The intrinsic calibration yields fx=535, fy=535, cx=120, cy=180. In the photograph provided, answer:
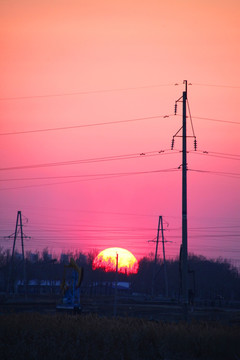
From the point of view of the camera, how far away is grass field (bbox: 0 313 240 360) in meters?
20.6

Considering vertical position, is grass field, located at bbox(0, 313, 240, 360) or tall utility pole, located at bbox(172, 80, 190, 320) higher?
tall utility pole, located at bbox(172, 80, 190, 320)

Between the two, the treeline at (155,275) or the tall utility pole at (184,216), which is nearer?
the tall utility pole at (184,216)

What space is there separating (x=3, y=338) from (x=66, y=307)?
20707 millimetres

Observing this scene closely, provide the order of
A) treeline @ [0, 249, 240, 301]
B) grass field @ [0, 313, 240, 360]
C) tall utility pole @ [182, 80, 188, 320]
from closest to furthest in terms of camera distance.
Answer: grass field @ [0, 313, 240, 360] < tall utility pole @ [182, 80, 188, 320] < treeline @ [0, 249, 240, 301]

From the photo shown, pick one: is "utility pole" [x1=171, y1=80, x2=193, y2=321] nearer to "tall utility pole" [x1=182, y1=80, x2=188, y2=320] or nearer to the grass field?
"tall utility pole" [x1=182, y1=80, x2=188, y2=320]

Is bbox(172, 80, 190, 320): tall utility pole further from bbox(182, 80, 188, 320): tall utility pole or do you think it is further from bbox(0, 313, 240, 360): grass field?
bbox(0, 313, 240, 360): grass field

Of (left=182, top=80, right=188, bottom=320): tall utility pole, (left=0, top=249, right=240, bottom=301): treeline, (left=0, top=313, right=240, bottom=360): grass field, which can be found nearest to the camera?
(left=0, top=313, right=240, bottom=360): grass field

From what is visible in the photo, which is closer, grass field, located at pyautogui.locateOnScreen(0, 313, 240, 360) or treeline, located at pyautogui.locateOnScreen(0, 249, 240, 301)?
grass field, located at pyautogui.locateOnScreen(0, 313, 240, 360)

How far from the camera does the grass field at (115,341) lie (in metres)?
20.6

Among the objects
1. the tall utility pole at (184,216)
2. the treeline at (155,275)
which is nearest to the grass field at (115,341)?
the tall utility pole at (184,216)

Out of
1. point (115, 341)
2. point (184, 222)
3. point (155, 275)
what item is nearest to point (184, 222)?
point (184, 222)

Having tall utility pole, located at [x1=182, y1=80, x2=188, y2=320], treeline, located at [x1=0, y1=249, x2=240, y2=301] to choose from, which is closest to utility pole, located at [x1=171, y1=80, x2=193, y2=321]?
tall utility pole, located at [x1=182, y1=80, x2=188, y2=320]

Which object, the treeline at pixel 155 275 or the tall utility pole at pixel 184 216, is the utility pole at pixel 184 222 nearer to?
the tall utility pole at pixel 184 216

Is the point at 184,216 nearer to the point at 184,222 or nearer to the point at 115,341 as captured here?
the point at 184,222
